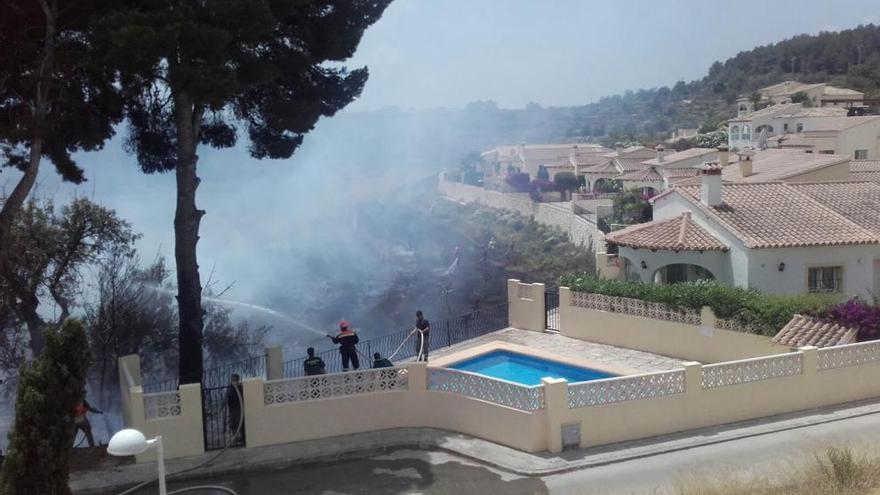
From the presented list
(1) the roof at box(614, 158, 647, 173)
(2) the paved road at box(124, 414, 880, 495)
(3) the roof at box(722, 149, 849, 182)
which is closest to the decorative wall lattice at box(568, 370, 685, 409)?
(2) the paved road at box(124, 414, 880, 495)

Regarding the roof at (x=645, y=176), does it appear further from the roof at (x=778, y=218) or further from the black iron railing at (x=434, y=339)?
the black iron railing at (x=434, y=339)

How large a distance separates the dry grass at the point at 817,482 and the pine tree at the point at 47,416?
6.55m

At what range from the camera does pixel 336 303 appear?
49188 mm

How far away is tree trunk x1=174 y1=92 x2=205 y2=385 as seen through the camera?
556 inches

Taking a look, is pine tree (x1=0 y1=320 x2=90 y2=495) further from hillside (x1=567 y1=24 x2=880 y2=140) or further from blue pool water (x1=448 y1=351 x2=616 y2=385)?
hillside (x1=567 y1=24 x2=880 y2=140)

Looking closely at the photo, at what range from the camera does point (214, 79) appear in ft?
40.2

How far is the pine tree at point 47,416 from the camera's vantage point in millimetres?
7820

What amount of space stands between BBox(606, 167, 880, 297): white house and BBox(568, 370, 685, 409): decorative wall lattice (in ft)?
24.1

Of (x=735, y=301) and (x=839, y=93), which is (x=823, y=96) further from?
(x=735, y=301)

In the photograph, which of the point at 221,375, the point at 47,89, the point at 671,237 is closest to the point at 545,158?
the point at 671,237

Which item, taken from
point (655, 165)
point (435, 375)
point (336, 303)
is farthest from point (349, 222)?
point (435, 375)

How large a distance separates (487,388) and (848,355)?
20.4ft

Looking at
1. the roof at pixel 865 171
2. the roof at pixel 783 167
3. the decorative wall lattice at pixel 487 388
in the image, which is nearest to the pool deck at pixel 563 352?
the decorative wall lattice at pixel 487 388

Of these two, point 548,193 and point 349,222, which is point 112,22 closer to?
point 548,193
